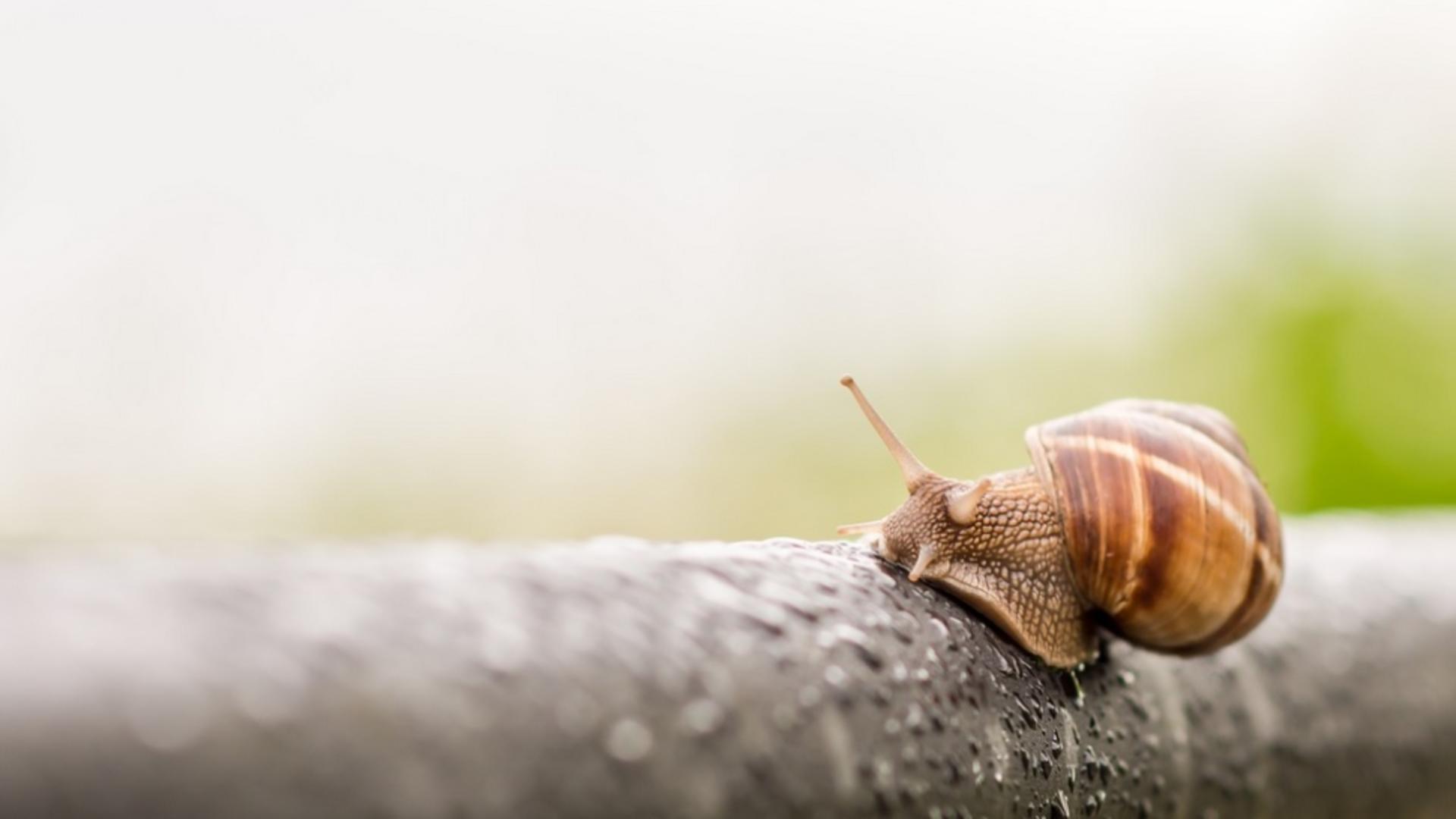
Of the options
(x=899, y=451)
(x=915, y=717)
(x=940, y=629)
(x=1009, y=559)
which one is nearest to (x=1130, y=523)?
(x=1009, y=559)

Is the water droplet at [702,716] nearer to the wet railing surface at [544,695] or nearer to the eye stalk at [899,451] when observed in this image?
the wet railing surface at [544,695]

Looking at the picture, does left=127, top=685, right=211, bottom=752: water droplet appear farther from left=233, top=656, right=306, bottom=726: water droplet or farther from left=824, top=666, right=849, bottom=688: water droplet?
left=824, top=666, right=849, bottom=688: water droplet

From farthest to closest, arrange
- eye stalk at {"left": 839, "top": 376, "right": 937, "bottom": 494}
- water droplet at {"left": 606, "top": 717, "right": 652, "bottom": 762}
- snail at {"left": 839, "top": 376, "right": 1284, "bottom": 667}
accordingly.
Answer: eye stalk at {"left": 839, "top": 376, "right": 937, "bottom": 494}, snail at {"left": 839, "top": 376, "right": 1284, "bottom": 667}, water droplet at {"left": 606, "top": 717, "right": 652, "bottom": 762}

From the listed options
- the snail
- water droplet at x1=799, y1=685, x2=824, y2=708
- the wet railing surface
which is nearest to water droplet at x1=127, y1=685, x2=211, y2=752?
the wet railing surface

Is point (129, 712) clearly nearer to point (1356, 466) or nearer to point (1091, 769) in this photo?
point (1091, 769)

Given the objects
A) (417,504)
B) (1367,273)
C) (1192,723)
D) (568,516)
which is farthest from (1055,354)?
(1192,723)

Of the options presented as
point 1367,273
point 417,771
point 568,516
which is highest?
point 417,771

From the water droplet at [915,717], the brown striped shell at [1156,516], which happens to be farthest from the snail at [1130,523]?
the water droplet at [915,717]
